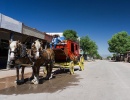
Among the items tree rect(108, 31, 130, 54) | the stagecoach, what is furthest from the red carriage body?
tree rect(108, 31, 130, 54)

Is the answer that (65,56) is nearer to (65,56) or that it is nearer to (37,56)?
(65,56)

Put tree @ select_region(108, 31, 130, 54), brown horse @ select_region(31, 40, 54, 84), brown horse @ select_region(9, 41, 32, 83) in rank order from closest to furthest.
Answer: brown horse @ select_region(9, 41, 32, 83)
brown horse @ select_region(31, 40, 54, 84)
tree @ select_region(108, 31, 130, 54)

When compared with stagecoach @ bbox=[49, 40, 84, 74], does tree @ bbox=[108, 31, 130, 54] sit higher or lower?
higher

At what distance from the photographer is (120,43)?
83.9 meters

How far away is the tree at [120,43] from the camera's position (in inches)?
3248

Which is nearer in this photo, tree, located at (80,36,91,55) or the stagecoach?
the stagecoach

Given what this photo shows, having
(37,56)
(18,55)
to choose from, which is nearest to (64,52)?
(37,56)

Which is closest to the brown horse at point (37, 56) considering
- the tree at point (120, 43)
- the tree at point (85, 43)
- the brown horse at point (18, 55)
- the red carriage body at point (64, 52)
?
the brown horse at point (18, 55)

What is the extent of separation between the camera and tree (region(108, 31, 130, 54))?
82.5m

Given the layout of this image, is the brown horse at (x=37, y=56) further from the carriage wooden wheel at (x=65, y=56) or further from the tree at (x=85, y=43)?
the tree at (x=85, y=43)

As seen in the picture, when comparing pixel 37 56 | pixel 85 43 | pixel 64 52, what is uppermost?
pixel 85 43

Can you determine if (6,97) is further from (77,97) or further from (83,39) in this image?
(83,39)

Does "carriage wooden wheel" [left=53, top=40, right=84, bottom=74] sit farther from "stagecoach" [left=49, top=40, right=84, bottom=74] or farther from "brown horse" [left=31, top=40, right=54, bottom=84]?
"brown horse" [left=31, top=40, right=54, bottom=84]

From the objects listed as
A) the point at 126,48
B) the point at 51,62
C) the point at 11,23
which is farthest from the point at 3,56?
the point at 126,48
